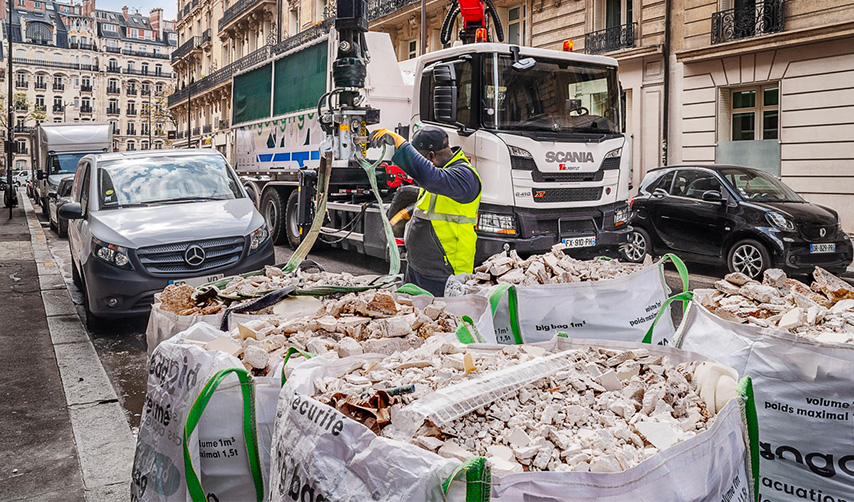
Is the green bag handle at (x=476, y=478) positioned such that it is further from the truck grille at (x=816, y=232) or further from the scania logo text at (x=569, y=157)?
the truck grille at (x=816, y=232)

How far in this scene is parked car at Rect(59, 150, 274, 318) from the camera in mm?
6824

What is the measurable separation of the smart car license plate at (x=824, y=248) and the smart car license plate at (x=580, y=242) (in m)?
3.47

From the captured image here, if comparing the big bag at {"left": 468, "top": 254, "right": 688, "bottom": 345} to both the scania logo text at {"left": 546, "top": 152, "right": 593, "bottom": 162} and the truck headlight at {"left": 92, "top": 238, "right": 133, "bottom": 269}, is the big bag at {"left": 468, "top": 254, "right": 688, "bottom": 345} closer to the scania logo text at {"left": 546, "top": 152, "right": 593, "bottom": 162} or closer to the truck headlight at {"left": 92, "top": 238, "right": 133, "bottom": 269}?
the truck headlight at {"left": 92, "top": 238, "right": 133, "bottom": 269}

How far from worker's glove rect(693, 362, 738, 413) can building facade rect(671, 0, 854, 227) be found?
50.9 feet

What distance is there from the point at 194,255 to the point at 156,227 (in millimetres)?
474

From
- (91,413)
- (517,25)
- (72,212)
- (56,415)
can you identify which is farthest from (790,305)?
(517,25)

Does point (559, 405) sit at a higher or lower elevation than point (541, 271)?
lower

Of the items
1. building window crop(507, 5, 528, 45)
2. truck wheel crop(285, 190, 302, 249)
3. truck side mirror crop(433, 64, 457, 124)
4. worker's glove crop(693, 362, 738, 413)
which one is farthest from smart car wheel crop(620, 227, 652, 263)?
building window crop(507, 5, 528, 45)

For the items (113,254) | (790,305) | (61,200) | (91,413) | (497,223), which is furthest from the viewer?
(61,200)

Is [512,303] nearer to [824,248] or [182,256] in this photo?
[182,256]

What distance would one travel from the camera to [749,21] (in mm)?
17297

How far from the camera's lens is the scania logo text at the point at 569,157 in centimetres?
821

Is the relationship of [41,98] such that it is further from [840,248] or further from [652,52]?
[840,248]

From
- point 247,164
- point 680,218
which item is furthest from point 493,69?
point 247,164
